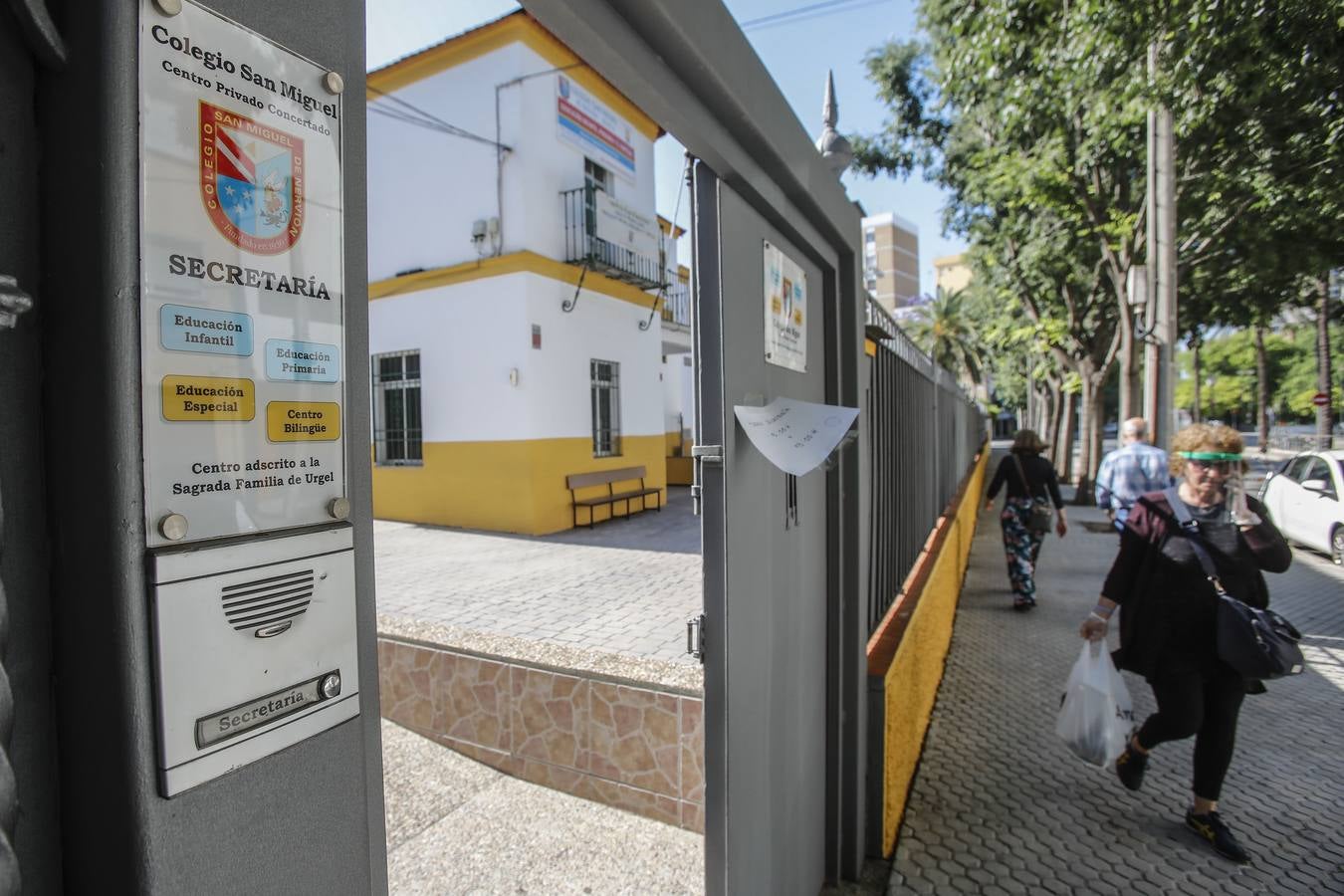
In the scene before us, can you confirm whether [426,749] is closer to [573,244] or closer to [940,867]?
[940,867]

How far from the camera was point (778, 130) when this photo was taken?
85.0 inches

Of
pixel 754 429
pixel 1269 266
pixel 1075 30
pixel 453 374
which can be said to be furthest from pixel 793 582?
pixel 1269 266

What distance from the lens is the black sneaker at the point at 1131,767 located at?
3564mm

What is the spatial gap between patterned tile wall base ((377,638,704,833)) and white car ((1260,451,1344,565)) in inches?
364

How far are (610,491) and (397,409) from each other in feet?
12.1

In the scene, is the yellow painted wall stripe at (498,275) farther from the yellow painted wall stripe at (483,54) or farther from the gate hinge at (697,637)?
the gate hinge at (697,637)

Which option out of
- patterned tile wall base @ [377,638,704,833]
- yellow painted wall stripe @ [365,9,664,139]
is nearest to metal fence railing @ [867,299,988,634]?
patterned tile wall base @ [377,638,704,833]

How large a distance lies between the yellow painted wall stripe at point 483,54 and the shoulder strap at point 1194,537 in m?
7.77

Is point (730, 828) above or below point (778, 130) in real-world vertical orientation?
below

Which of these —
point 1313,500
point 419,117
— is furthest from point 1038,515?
point 419,117

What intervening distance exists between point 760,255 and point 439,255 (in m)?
9.74

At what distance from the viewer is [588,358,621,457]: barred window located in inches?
462

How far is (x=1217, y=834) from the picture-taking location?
10.5ft

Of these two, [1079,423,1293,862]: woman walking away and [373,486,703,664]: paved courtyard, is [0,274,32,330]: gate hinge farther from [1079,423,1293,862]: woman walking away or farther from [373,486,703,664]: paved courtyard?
[1079,423,1293,862]: woman walking away
